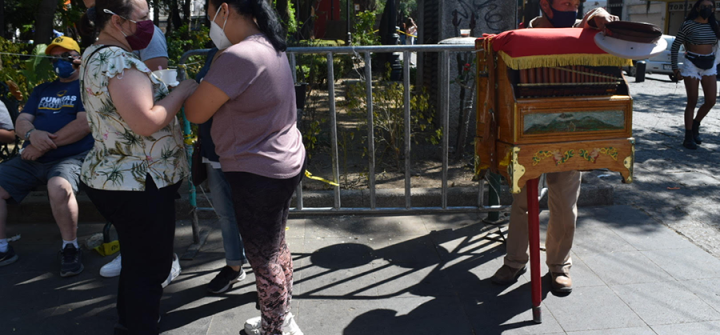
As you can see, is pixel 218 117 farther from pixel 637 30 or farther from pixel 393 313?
pixel 637 30

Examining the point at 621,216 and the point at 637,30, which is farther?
the point at 621,216

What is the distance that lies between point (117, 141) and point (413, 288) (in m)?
1.99

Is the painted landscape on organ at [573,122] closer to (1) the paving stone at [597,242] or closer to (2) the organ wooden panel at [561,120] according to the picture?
(2) the organ wooden panel at [561,120]

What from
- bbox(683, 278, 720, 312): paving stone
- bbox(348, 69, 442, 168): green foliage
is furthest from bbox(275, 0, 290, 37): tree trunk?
bbox(683, 278, 720, 312): paving stone

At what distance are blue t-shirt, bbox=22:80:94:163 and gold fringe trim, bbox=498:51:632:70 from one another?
2977 millimetres

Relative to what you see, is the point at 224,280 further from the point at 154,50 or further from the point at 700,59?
the point at 700,59

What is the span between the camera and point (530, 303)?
11.3 ft

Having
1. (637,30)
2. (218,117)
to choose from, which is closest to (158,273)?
(218,117)

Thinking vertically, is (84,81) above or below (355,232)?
above

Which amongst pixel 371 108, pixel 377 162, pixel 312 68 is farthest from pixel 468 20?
pixel 371 108

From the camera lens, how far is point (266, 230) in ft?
9.06

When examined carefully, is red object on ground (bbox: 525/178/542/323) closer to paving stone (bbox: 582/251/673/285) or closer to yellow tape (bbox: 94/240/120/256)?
paving stone (bbox: 582/251/673/285)

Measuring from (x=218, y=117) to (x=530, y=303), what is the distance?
2137 mm

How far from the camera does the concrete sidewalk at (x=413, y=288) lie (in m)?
3.24
